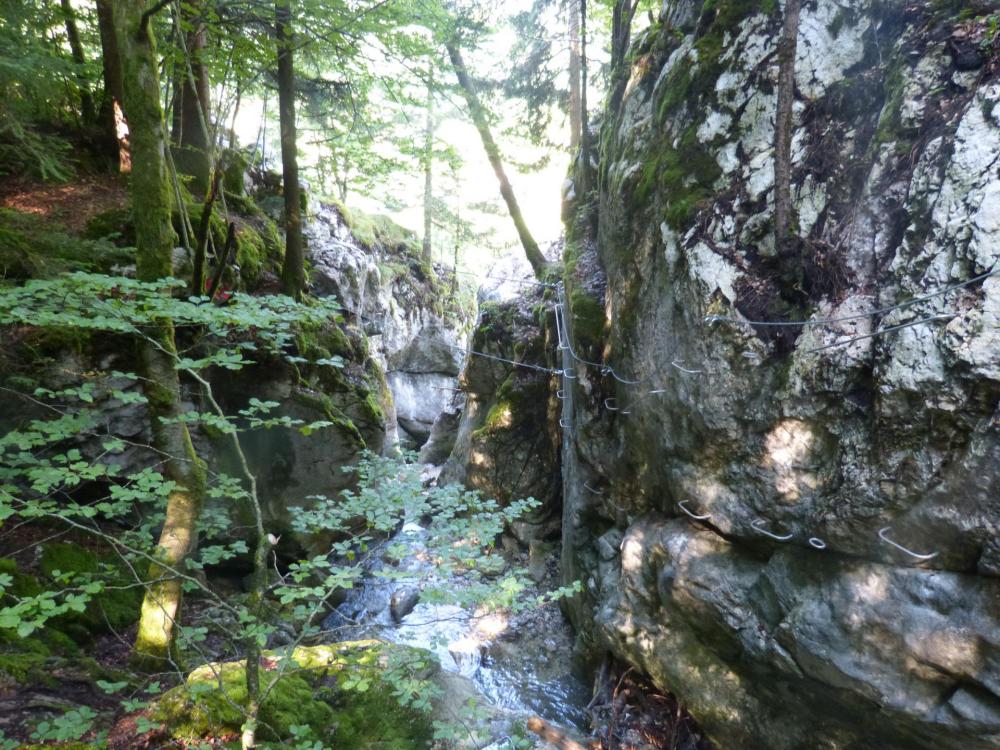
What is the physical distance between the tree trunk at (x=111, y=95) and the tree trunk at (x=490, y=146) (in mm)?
4618

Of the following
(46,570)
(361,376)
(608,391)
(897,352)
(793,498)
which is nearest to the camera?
(897,352)

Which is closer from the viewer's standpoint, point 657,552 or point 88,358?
point 657,552

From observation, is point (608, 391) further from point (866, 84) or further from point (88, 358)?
point (88, 358)

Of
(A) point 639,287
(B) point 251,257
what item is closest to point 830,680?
(A) point 639,287

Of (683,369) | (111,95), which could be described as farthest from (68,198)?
(683,369)

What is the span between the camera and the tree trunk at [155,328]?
4.25 m

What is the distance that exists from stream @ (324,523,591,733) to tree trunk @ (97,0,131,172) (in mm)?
7130

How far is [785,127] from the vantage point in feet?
13.4

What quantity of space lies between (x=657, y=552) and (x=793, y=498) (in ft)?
5.63

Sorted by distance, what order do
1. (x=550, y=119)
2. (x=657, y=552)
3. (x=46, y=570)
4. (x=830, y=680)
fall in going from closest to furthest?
(x=830, y=680)
(x=46, y=570)
(x=657, y=552)
(x=550, y=119)

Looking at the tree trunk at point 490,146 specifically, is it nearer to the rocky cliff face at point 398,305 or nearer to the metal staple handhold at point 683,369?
the rocky cliff face at point 398,305

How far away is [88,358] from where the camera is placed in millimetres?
5656

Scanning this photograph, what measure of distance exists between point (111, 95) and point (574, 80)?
813 cm

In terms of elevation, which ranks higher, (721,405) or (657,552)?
(721,405)
